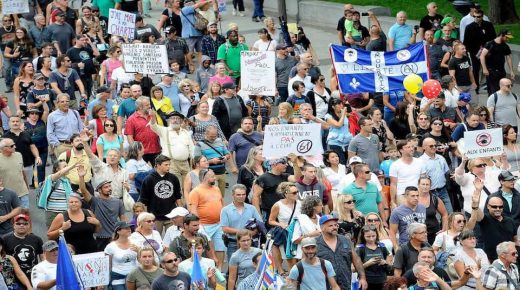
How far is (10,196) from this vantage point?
18672 millimetres

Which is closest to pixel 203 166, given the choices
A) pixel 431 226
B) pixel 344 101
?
pixel 431 226

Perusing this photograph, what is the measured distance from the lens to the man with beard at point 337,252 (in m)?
17.0

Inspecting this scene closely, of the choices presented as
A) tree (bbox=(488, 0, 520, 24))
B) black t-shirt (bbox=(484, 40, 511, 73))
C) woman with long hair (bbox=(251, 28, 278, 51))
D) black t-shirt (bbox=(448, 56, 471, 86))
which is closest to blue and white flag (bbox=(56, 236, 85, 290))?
black t-shirt (bbox=(448, 56, 471, 86))

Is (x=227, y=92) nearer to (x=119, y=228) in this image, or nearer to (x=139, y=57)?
(x=139, y=57)

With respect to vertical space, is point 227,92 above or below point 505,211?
above

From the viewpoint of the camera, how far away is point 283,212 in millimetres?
18281

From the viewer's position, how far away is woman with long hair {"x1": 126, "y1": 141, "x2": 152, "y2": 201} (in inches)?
777

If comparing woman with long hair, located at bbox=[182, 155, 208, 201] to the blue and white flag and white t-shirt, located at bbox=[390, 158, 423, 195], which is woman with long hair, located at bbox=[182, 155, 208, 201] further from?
the blue and white flag

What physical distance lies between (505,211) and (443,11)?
14103 mm

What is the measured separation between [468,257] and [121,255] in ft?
12.1

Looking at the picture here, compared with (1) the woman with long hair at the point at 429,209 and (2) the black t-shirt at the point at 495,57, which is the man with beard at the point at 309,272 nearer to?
(1) the woman with long hair at the point at 429,209

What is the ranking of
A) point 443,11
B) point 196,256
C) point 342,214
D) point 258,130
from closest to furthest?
point 196,256 → point 342,214 → point 258,130 → point 443,11

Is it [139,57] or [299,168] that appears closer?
[299,168]

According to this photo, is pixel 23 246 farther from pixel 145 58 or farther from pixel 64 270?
pixel 145 58
